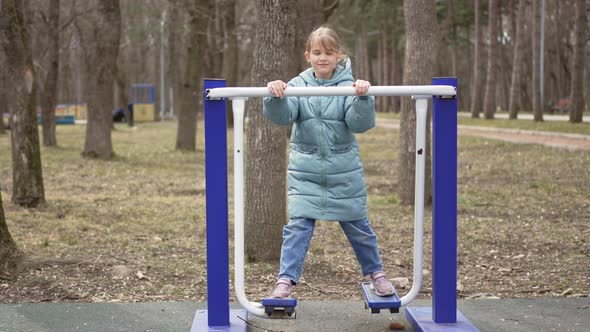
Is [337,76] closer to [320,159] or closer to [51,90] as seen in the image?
[320,159]

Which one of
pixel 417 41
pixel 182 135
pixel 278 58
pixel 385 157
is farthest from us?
pixel 182 135

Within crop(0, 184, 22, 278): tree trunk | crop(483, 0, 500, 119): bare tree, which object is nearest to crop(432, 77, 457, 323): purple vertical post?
crop(0, 184, 22, 278): tree trunk

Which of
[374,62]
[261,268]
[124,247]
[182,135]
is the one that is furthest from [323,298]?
[374,62]

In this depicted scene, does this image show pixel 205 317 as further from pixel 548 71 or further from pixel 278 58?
pixel 548 71

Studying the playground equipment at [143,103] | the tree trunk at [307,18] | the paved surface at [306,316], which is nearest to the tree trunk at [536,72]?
the tree trunk at [307,18]

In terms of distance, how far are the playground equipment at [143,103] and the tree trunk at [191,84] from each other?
102 feet

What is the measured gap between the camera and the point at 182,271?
6172 mm

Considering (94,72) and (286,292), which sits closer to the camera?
(286,292)

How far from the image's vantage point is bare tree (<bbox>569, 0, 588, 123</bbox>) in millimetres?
24656

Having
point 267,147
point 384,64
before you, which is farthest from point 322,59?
point 384,64

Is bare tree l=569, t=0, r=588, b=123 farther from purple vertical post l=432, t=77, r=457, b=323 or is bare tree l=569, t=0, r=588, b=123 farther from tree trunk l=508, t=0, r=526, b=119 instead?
→ purple vertical post l=432, t=77, r=457, b=323

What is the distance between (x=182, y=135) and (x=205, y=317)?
16.7m

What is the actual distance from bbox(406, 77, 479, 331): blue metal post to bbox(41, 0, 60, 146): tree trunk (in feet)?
63.1

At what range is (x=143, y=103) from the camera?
171 feet
